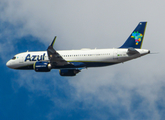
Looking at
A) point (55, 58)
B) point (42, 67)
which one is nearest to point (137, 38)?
point (55, 58)

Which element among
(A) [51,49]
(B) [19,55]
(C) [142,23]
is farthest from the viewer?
(B) [19,55]

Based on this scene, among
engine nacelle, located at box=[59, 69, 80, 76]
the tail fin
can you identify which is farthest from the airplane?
engine nacelle, located at box=[59, 69, 80, 76]

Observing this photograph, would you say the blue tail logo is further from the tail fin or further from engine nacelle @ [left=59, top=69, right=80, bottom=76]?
engine nacelle @ [left=59, top=69, right=80, bottom=76]

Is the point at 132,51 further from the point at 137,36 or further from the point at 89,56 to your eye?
the point at 89,56

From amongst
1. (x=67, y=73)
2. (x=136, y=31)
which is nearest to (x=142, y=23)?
(x=136, y=31)

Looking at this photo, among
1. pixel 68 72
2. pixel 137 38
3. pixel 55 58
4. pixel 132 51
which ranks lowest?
pixel 68 72

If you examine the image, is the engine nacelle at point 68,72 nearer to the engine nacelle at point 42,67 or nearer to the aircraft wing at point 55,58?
→ the aircraft wing at point 55,58

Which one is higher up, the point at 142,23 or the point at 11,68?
the point at 142,23

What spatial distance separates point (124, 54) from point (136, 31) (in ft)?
17.9

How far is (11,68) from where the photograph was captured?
203ft

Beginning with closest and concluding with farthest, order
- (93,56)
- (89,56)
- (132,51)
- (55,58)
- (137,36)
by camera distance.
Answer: (132,51), (55,58), (93,56), (89,56), (137,36)

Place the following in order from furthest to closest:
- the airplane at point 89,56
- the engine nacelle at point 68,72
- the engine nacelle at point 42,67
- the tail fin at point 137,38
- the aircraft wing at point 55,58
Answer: the engine nacelle at point 68,72 → the tail fin at point 137,38 → the engine nacelle at point 42,67 → the airplane at point 89,56 → the aircraft wing at point 55,58

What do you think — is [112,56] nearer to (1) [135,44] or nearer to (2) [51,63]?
(1) [135,44]

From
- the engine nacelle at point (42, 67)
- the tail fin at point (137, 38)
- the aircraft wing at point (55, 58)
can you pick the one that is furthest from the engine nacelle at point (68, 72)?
the tail fin at point (137, 38)
